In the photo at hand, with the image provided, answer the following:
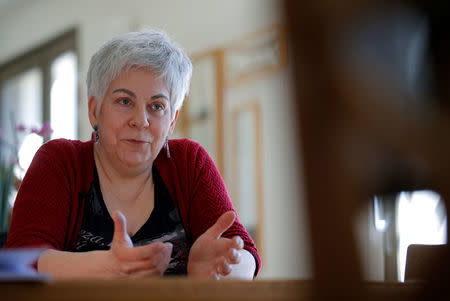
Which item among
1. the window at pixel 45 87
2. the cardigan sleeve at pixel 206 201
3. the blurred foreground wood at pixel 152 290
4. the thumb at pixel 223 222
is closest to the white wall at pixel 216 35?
the window at pixel 45 87

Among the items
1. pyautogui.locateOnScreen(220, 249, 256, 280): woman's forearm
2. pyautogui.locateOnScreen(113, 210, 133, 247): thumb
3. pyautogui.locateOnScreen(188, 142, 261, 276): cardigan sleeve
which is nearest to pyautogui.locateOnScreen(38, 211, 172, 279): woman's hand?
pyautogui.locateOnScreen(113, 210, 133, 247): thumb

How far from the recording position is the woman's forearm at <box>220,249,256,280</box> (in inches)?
46.7

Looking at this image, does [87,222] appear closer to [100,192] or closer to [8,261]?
[100,192]

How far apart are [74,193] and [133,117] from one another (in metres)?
0.21

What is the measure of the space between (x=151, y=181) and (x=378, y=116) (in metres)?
1.01

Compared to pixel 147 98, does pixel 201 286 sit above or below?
below

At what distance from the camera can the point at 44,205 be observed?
122 cm

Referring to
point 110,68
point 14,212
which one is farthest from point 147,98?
point 14,212

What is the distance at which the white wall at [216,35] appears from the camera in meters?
3.98

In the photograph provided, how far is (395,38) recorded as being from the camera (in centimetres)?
52

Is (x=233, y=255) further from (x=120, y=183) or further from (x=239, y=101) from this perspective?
(x=239, y=101)

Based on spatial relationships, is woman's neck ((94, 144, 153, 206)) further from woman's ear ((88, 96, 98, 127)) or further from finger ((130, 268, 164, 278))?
finger ((130, 268, 164, 278))

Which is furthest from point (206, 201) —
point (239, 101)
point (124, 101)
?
point (239, 101)

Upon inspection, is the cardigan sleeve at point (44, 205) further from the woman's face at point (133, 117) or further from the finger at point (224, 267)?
the finger at point (224, 267)
